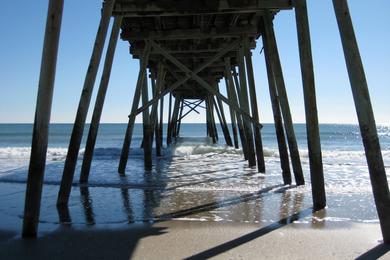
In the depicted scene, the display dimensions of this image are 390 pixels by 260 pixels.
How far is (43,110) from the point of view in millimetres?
3137

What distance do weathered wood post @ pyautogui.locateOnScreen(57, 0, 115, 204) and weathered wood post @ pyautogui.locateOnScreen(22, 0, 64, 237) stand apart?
1.42 meters

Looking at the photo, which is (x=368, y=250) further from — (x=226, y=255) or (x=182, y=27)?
(x=182, y=27)

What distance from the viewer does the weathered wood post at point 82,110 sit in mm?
4617

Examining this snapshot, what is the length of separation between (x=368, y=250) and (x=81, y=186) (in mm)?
4436

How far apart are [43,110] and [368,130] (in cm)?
251

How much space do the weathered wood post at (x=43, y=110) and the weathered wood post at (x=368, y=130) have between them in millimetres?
2291

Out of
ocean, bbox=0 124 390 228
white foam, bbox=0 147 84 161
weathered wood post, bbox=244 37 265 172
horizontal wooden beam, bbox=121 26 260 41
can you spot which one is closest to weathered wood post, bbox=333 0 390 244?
ocean, bbox=0 124 390 228

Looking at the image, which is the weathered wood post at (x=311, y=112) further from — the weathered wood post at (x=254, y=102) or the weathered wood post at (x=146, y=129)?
the weathered wood post at (x=146, y=129)

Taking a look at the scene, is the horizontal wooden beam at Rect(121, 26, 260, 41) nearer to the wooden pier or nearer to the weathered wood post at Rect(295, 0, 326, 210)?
the wooden pier

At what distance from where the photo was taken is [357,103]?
3055 millimetres

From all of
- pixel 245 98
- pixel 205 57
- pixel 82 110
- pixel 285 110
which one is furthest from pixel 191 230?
pixel 205 57

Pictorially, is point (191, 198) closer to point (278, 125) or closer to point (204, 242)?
point (204, 242)

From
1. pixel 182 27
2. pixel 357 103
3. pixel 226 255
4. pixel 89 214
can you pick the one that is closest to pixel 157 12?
pixel 182 27

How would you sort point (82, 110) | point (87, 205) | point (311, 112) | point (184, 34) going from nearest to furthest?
1. point (311, 112)
2. point (87, 205)
3. point (82, 110)
4. point (184, 34)
